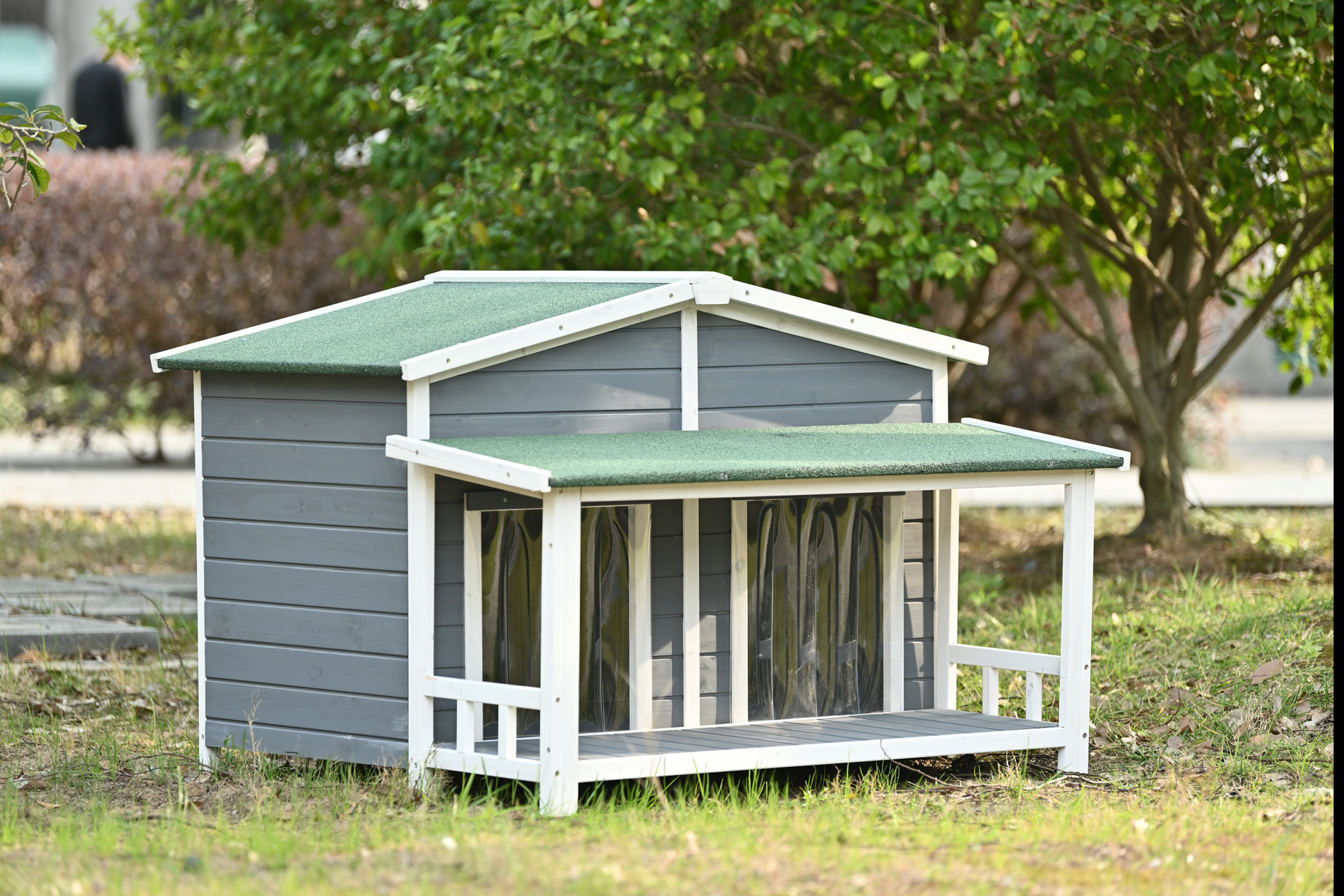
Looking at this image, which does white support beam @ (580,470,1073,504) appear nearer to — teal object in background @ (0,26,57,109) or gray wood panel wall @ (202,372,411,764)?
gray wood panel wall @ (202,372,411,764)

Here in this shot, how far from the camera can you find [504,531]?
17.8ft

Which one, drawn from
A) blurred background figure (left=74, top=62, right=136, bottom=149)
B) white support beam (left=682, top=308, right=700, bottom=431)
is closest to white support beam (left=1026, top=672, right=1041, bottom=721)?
white support beam (left=682, top=308, right=700, bottom=431)

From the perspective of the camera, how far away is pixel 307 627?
543cm

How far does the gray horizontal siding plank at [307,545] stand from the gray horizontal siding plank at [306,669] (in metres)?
0.29

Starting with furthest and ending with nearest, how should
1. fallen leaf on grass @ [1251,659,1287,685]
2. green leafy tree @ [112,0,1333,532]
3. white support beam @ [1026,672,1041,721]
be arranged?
green leafy tree @ [112,0,1333,532] → fallen leaf on grass @ [1251,659,1287,685] → white support beam @ [1026,672,1041,721]

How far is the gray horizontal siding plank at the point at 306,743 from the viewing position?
5.31 metres

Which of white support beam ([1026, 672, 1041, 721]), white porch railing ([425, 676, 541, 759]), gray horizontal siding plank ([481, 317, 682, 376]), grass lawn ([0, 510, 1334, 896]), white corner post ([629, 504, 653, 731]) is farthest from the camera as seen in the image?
white support beam ([1026, 672, 1041, 721])

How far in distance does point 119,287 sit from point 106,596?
22.9 feet

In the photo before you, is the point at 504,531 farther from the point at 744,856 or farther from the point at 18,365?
the point at 18,365

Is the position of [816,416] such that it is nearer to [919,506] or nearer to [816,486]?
[919,506]

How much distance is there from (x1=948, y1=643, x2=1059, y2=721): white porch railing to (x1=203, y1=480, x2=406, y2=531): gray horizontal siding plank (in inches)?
A: 81.5

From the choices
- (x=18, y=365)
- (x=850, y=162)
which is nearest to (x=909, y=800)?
(x=850, y=162)

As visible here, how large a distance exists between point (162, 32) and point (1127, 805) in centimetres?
804

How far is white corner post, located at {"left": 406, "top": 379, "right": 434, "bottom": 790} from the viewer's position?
17.0 ft
